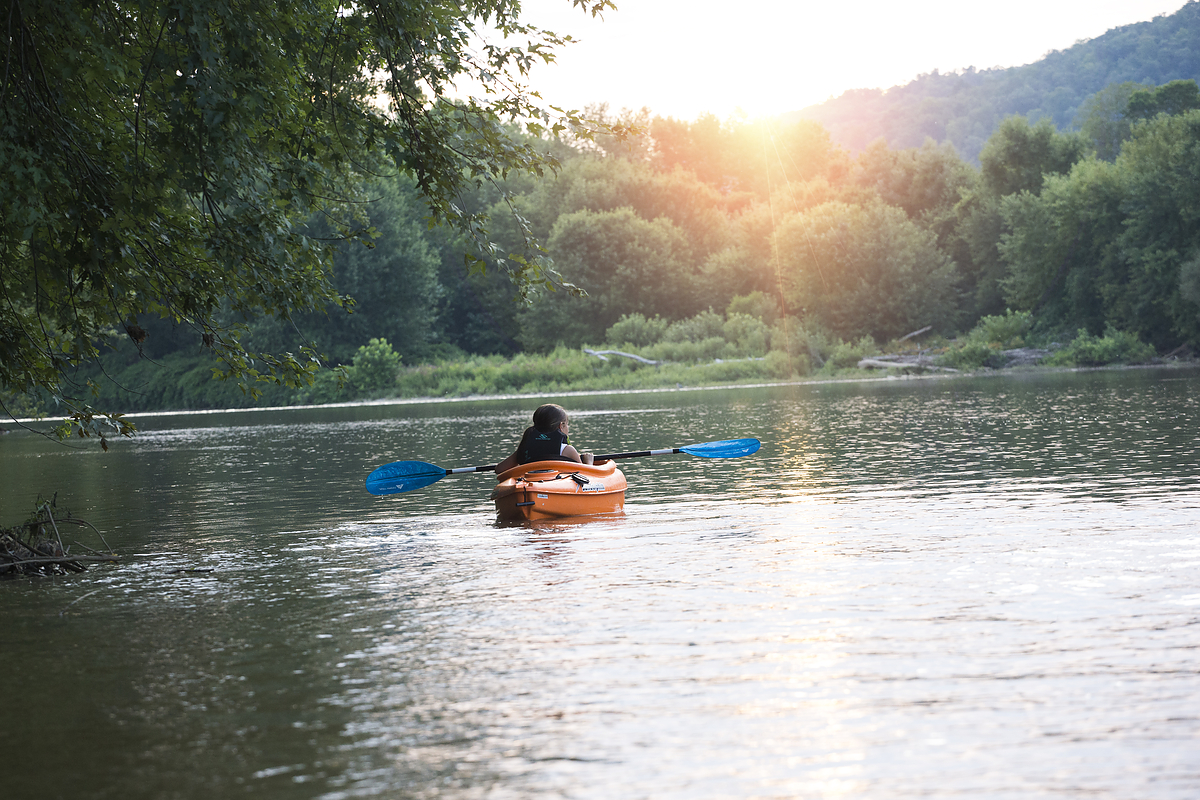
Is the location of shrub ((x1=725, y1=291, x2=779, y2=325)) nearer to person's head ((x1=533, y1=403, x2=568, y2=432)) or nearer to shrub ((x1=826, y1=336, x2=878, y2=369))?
shrub ((x1=826, y1=336, x2=878, y2=369))

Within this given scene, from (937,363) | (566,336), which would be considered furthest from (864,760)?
(566,336)

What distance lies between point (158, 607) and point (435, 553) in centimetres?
290

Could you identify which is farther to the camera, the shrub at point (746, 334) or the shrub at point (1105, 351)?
the shrub at point (746, 334)

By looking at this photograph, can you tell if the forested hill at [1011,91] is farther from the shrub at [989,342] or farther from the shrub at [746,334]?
the shrub at [989,342]

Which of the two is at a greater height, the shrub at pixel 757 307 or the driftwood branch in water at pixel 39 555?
the shrub at pixel 757 307

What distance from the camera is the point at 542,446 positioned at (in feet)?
44.8

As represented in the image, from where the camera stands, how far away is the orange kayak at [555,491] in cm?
1292

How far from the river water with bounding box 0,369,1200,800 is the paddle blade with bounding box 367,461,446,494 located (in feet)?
1.46

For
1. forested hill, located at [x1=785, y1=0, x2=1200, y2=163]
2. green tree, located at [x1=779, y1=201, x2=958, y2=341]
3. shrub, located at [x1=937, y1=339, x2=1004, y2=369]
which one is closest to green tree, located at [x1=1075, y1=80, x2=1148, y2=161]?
green tree, located at [x1=779, y1=201, x2=958, y2=341]

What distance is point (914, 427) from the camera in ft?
79.6

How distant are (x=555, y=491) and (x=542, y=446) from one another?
2.44 ft

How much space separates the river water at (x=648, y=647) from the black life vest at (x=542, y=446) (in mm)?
997

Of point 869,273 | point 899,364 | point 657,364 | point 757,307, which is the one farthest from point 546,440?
point 757,307

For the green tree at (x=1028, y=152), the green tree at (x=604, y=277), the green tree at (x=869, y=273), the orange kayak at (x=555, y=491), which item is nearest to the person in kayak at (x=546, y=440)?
the orange kayak at (x=555, y=491)
